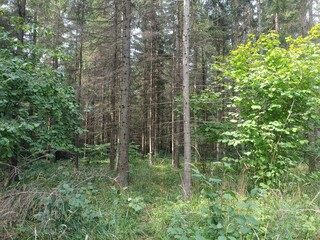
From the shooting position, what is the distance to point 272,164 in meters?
4.55

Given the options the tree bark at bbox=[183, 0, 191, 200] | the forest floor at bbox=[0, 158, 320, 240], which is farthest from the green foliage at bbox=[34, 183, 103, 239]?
the tree bark at bbox=[183, 0, 191, 200]

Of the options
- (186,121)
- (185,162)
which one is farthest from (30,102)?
(185,162)

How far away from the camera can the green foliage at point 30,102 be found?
12.4 feet

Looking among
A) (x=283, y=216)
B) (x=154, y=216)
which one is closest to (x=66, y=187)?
(x=154, y=216)

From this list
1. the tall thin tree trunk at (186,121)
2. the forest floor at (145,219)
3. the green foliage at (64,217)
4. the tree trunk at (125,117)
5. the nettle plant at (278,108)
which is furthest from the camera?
the tree trunk at (125,117)

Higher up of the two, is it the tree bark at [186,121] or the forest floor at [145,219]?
the tree bark at [186,121]

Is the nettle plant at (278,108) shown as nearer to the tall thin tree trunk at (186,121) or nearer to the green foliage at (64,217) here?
the tall thin tree trunk at (186,121)

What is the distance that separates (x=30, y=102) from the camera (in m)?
4.43

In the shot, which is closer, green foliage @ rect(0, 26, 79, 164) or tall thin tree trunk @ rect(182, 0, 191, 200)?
green foliage @ rect(0, 26, 79, 164)

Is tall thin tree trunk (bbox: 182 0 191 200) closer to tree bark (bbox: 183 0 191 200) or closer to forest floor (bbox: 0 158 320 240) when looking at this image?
tree bark (bbox: 183 0 191 200)

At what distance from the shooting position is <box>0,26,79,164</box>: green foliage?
3790 millimetres

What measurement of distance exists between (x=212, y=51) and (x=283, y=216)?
1322 centimetres

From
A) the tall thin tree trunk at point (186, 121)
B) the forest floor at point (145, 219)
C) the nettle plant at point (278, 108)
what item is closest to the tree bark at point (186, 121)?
the tall thin tree trunk at point (186, 121)

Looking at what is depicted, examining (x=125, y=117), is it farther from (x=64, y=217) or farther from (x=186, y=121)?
(x=64, y=217)
